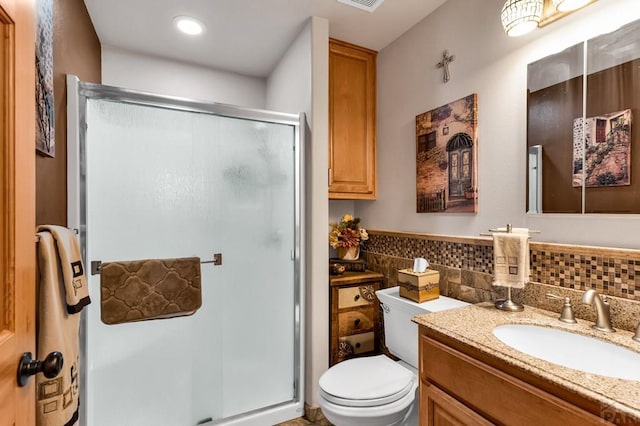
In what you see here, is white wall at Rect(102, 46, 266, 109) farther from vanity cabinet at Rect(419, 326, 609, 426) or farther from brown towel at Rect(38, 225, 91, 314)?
vanity cabinet at Rect(419, 326, 609, 426)

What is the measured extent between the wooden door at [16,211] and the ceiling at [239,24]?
51.8 inches

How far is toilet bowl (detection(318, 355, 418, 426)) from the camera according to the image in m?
1.36

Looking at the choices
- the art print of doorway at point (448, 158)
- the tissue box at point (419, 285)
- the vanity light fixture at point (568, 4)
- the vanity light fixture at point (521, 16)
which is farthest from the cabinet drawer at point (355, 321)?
the vanity light fixture at point (568, 4)

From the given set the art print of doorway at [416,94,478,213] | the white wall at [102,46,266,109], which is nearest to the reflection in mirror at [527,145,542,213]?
the art print of doorway at [416,94,478,213]

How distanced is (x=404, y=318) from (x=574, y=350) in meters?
0.72

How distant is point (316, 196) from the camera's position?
1938 mm

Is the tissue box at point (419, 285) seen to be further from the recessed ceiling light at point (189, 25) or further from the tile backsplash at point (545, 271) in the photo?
the recessed ceiling light at point (189, 25)

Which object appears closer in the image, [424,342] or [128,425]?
[424,342]

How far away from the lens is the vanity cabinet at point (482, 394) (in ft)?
2.53

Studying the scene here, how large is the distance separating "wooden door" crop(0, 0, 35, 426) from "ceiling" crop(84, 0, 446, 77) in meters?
1.32

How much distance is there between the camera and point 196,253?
5.68ft

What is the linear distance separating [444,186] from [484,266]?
1.62ft

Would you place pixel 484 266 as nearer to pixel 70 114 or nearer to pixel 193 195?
pixel 193 195

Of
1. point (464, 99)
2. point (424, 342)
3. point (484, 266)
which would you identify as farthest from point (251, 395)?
point (464, 99)
